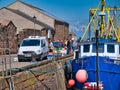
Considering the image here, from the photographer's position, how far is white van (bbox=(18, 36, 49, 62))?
81.9 ft

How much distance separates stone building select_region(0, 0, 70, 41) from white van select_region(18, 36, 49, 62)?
22287mm

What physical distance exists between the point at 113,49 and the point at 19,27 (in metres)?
34.6

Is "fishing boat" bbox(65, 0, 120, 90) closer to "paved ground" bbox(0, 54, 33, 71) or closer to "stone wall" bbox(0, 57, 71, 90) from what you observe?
"stone wall" bbox(0, 57, 71, 90)

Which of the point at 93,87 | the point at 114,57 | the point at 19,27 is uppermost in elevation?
the point at 19,27

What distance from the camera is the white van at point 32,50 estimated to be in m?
25.0

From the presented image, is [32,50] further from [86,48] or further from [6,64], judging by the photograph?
[6,64]

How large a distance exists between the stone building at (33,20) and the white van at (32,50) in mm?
22287

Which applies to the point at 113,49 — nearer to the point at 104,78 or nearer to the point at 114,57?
the point at 114,57

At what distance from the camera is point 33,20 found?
53.1 m

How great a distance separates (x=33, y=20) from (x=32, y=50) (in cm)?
2834

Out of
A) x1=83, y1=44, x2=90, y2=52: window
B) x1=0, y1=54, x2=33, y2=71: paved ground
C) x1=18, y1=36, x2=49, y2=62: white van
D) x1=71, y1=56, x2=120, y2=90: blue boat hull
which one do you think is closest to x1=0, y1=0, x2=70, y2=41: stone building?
x1=18, y1=36, x2=49, y2=62: white van

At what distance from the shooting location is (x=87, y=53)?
19844mm

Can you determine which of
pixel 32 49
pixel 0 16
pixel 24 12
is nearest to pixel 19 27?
pixel 0 16

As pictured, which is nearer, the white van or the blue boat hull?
the blue boat hull
